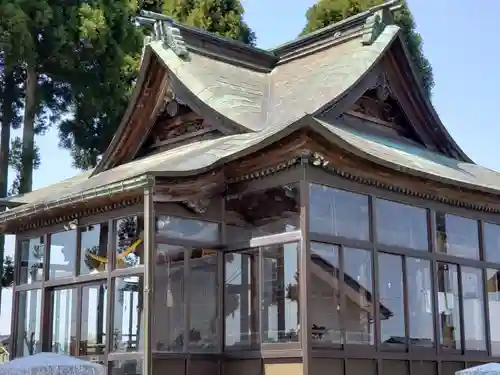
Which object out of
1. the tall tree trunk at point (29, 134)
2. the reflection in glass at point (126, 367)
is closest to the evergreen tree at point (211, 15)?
the tall tree trunk at point (29, 134)

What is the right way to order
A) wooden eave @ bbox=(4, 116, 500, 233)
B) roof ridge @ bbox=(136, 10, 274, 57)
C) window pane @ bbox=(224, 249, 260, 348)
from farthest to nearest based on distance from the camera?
roof ridge @ bbox=(136, 10, 274, 57) → window pane @ bbox=(224, 249, 260, 348) → wooden eave @ bbox=(4, 116, 500, 233)

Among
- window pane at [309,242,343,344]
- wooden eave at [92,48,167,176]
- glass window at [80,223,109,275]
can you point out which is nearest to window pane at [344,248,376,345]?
window pane at [309,242,343,344]

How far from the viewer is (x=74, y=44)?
1903 cm

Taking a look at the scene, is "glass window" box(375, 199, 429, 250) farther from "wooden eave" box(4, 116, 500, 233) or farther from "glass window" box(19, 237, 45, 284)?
"glass window" box(19, 237, 45, 284)

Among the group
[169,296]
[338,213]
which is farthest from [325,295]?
[169,296]

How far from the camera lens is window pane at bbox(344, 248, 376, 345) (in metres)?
9.19

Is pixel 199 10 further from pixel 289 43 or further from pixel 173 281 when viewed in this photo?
pixel 173 281

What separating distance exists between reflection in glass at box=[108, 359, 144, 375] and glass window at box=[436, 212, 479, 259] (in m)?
4.31

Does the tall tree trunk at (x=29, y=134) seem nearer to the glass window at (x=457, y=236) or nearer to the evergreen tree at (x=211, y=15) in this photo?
the evergreen tree at (x=211, y=15)

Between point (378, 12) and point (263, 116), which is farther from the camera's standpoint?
point (378, 12)

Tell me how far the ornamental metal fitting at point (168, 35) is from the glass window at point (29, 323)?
412 centimetres

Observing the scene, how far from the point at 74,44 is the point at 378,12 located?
9.22m

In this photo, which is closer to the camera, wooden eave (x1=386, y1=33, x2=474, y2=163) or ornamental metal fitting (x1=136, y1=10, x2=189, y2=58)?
ornamental metal fitting (x1=136, y1=10, x2=189, y2=58)

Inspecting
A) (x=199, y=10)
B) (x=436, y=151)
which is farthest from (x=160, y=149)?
(x=199, y=10)
